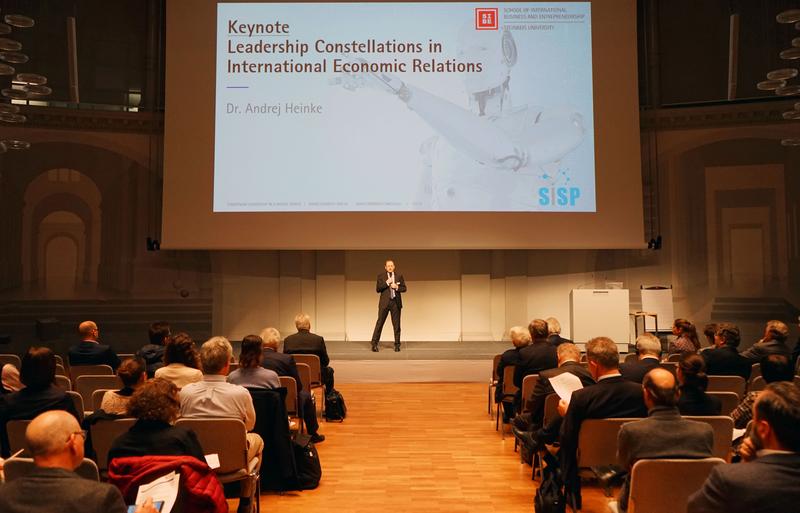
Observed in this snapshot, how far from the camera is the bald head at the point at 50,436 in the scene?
2008 millimetres

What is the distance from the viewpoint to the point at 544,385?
4246 millimetres

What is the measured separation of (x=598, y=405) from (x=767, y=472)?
4.94ft

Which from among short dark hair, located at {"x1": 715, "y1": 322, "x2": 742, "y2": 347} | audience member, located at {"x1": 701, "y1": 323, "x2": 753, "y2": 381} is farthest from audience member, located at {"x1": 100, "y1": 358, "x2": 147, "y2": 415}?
short dark hair, located at {"x1": 715, "y1": 322, "x2": 742, "y2": 347}

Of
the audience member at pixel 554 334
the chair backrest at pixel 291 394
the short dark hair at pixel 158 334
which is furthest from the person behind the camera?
the audience member at pixel 554 334

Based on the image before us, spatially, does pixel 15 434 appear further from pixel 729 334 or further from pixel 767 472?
pixel 729 334

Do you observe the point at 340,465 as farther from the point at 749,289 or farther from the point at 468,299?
the point at 749,289

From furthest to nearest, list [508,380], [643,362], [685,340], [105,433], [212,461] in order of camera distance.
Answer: [685,340], [508,380], [643,362], [105,433], [212,461]

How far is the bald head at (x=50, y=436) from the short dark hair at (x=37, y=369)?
1663 millimetres

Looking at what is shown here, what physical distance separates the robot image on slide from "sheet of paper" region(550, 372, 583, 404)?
6016mm

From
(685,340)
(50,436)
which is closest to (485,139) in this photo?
(685,340)

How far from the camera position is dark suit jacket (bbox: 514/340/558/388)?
5.29m

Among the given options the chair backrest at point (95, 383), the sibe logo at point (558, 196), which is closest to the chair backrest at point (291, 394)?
the chair backrest at point (95, 383)

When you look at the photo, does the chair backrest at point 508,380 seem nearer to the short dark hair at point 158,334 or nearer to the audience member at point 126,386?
the short dark hair at point 158,334

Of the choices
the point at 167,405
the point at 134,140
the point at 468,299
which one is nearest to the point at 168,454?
the point at 167,405
